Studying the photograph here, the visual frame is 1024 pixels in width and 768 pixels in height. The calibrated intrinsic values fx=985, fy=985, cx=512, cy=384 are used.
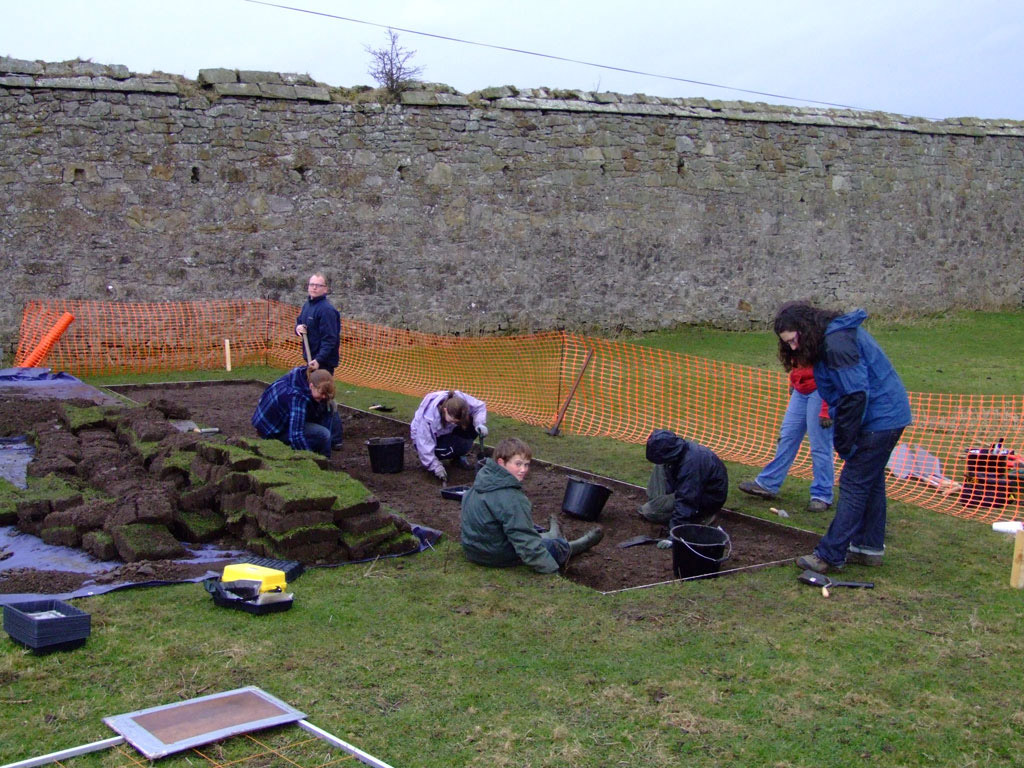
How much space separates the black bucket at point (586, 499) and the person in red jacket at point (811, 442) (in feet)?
4.75

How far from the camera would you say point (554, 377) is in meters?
12.9

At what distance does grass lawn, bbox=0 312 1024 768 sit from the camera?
11.9ft

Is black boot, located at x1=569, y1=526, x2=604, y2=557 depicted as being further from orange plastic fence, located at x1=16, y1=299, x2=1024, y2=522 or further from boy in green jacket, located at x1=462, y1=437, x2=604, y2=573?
orange plastic fence, located at x1=16, y1=299, x2=1024, y2=522

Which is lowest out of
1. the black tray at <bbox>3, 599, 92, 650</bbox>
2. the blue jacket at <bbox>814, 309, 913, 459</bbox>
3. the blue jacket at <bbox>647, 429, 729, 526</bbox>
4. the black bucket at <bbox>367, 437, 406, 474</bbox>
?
the black bucket at <bbox>367, 437, 406, 474</bbox>

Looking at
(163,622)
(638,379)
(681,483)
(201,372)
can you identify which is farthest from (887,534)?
(201,372)

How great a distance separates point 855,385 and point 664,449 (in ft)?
4.72

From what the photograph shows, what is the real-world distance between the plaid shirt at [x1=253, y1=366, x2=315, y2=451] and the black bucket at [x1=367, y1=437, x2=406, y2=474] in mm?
559

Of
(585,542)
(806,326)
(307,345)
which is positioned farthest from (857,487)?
(307,345)

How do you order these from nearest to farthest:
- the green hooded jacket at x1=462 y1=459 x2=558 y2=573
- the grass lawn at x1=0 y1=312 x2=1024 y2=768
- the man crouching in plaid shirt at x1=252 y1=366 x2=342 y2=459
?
the grass lawn at x1=0 y1=312 x2=1024 y2=768 → the green hooded jacket at x1=462 y1=459 x2=558 y2=573 → the man crouching in plaid shirt at x1=252 y1=366 x2=342 y2=459

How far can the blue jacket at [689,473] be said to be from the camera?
6488 mm

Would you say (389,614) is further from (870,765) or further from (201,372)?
(201,372)

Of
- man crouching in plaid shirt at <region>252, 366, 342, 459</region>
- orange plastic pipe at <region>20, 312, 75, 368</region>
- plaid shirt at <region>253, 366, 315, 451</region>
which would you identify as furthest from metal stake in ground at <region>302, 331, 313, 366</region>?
orange plastic pipe at <region>20, 312, 75, 368</region>

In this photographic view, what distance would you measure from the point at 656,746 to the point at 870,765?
0.75m

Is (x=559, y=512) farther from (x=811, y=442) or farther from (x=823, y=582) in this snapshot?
(x=823, y=582)
